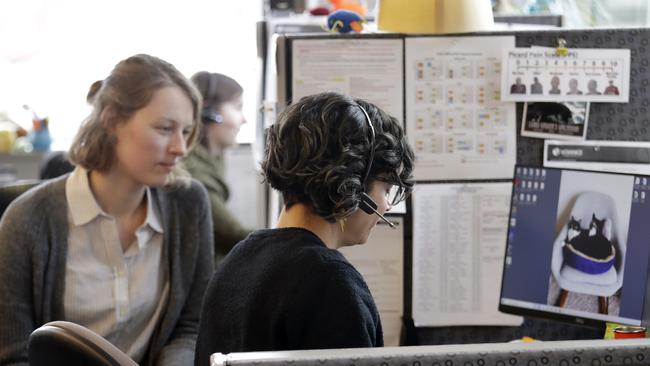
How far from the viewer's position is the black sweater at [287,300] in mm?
1188

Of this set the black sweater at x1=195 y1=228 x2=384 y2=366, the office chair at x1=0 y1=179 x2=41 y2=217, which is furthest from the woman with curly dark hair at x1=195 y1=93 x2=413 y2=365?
the office chair at x1=0 y1=179 x2=41 y2=217

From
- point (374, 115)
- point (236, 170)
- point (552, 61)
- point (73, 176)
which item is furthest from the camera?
point (236, 170)

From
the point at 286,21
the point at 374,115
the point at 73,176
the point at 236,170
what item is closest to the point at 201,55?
the point at 236,170

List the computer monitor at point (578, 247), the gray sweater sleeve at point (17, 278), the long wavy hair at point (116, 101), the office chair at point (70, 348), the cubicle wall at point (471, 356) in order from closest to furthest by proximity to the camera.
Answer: the cubicle wall at point (471, 356) → the office chair at point (70, 348) → the computer monitor at point (578, 247) → the gray sweater sleeve at point (17, 278) → the long wavy hair at point (116, 101)

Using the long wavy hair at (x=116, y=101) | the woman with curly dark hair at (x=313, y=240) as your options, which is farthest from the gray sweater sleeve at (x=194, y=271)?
the woman with curly dark hair at (x=313, y=240)

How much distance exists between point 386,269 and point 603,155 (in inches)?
18.4

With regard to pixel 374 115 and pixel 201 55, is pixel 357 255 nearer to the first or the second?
pixel 374 115

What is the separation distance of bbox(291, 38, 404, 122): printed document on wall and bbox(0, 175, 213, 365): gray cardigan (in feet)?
1.21

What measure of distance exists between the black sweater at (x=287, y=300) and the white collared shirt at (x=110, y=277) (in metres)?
0.63

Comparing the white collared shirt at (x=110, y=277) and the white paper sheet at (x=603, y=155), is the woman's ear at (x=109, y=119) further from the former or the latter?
the white paper sheet at (x=603, y=155)

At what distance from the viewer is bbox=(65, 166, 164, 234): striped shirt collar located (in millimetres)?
1892

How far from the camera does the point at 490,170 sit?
1.88m

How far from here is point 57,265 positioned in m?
1.87

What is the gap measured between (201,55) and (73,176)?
304cm
